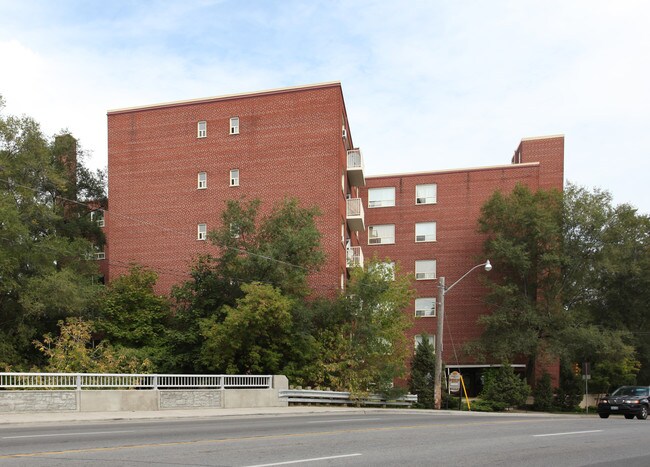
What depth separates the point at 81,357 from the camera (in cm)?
2942

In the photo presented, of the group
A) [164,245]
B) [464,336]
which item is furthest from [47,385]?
[464,336]

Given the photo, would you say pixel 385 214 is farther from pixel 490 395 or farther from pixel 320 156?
pixel 490 395

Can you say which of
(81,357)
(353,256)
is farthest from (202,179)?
(81,357)

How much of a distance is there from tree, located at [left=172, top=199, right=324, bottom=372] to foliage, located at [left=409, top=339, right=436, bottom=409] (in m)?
10.8

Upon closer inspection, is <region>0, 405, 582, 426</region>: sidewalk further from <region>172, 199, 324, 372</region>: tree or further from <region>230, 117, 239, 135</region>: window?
<region>230, 117, 239, 135</region>: window

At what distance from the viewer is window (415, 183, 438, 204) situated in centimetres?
4959

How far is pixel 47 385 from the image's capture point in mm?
19719

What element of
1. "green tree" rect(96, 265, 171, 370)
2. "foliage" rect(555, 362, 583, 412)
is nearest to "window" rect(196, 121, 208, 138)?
"green tree" rect(96, 265, 171, 370)

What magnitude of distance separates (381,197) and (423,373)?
1565 cm

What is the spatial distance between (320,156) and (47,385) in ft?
76.6

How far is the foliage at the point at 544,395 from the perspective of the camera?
42.6 metres

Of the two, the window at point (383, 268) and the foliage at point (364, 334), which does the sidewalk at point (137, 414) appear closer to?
the foliage at point (364, 334)

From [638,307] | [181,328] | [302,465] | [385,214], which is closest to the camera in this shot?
[302,465]

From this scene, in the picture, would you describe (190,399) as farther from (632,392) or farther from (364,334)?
(632,392)
